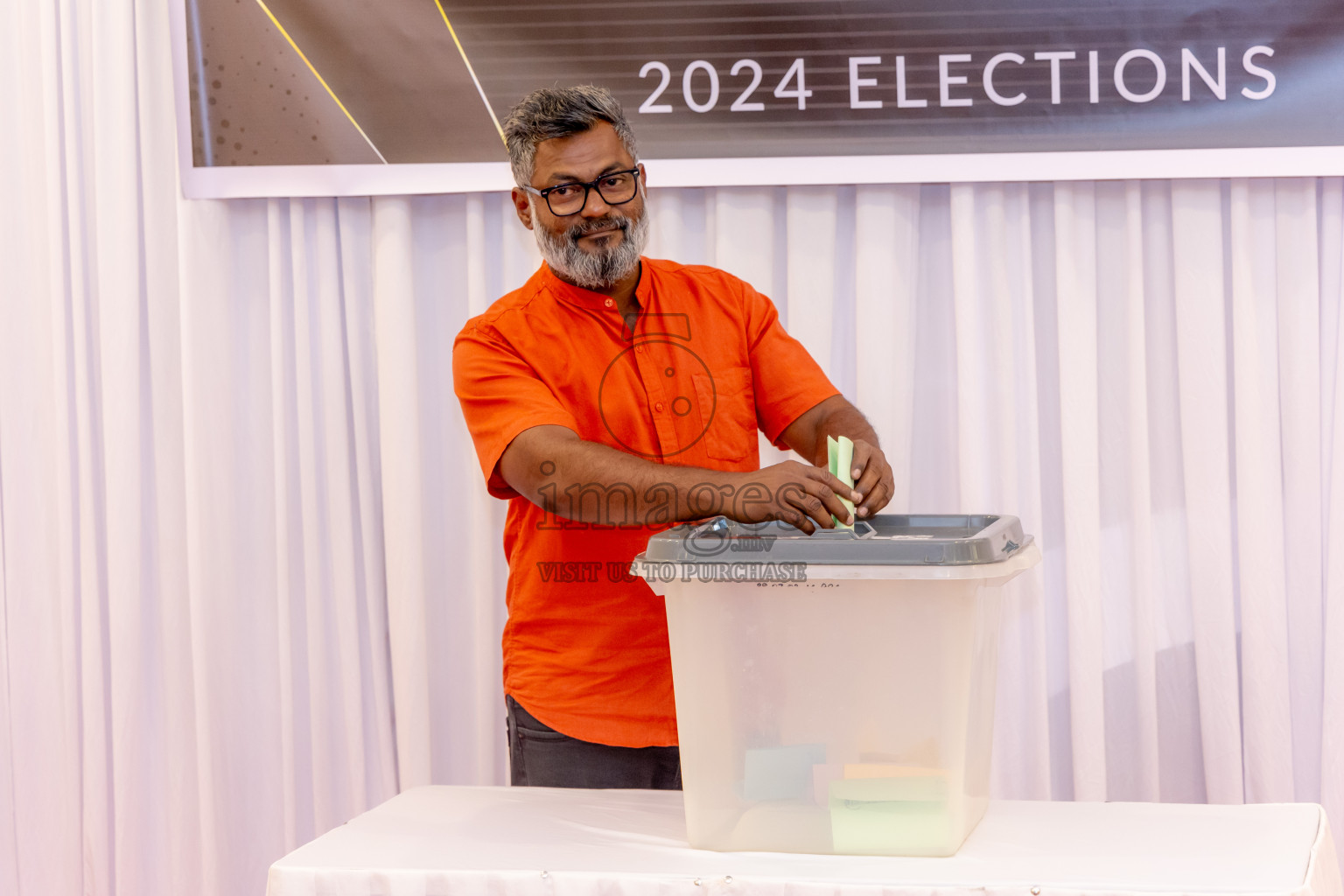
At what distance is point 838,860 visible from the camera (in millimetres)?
1078

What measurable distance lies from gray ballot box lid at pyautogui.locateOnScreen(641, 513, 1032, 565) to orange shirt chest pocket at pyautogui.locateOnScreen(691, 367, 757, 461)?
0.39m

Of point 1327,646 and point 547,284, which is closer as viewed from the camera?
point 547,284

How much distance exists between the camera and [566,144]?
164cm

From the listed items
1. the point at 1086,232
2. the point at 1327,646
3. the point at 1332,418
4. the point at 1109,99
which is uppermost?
the point at 1109,99

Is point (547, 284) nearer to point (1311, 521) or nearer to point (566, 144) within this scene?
point (566, 144)

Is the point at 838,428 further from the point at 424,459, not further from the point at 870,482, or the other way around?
the point at 424,459

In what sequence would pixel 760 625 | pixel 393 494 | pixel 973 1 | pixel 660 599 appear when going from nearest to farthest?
pixel 760 625
pixel 660 599
pixel 973 1
pixel 393 494

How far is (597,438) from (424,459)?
0.79 m

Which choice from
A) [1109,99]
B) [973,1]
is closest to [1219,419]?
[1109,99]

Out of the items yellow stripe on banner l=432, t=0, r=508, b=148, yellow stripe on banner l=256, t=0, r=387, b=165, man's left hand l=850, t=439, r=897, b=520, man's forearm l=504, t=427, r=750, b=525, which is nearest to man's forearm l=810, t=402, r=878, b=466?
man's left hand l=850, t=439, r=897, b=520

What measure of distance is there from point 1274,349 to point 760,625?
145 centimetres

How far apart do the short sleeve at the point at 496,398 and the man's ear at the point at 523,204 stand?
216mm

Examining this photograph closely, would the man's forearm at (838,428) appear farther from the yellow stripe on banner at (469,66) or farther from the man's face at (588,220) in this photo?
the yellow stripe on banner at (469,66)

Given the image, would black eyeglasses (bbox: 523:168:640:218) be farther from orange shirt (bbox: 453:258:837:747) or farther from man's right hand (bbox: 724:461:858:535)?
man's right hand (bbox: 724:461:858:535)
